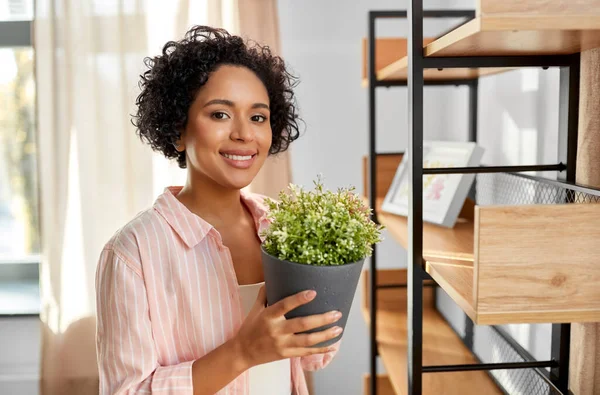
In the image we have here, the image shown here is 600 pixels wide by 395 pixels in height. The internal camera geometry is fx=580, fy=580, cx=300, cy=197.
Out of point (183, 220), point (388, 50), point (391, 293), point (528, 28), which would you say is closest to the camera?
point (528, 28)

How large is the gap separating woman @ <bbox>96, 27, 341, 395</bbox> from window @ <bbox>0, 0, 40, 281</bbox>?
6.01ft

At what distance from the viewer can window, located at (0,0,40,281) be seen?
268cm

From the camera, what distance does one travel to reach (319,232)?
0.83 m

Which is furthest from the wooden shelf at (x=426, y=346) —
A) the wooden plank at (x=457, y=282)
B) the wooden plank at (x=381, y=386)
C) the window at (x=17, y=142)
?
the window at (x=17, y=142)

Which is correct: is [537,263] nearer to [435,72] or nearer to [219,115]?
[219,115]

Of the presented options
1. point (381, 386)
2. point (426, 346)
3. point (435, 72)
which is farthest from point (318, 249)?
point (381, 386)

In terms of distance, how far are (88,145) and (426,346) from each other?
1632mm

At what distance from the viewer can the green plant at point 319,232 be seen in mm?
837

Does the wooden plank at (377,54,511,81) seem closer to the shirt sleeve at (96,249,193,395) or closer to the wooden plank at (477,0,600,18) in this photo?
the wooden plank at (477,0,600,18)

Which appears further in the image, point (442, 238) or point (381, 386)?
point (381, 386)

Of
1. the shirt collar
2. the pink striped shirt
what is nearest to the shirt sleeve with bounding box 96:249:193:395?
the pink striped shirt

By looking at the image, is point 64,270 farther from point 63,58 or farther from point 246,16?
point 246,16

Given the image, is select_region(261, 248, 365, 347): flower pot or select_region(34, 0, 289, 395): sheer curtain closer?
select_region(261, 248, 365, 347): flower pot

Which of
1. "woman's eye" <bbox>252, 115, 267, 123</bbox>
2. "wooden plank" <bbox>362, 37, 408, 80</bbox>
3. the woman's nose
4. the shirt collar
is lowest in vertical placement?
the shirt collar
